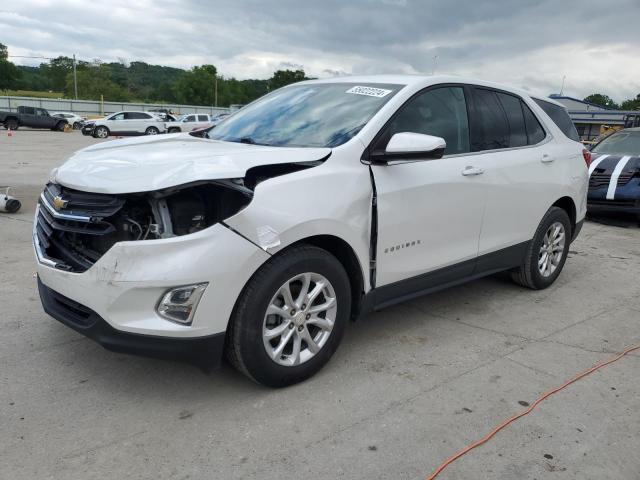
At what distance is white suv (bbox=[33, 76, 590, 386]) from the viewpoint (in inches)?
104

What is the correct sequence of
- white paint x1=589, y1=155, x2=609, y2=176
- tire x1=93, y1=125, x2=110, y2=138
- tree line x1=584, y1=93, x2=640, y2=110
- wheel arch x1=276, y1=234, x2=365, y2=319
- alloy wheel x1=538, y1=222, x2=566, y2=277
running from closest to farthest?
wheel arch x1=276, y1=234, x2=365, y2=319, alloy wheel x1=538, y1=222, x2=566, y2=277, white paint x1=589, y1=155, x2=609, y2=176, tire x1=93, y1=125, x2=110, y2=138, tree line x1=584, y1=93, x2=640, y2=110

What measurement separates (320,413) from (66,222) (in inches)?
66.3

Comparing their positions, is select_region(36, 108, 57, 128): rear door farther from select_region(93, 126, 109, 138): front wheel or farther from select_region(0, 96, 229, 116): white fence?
select_region(0, 96, 229, 116): white fence

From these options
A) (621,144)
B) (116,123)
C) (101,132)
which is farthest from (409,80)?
(116,123)

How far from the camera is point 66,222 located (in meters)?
2.93

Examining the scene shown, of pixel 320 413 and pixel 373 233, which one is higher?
pixel 373 233

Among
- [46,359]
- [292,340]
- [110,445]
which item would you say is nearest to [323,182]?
[292,340]

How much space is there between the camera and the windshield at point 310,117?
3465 mm

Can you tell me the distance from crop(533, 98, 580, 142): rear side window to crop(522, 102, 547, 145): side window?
0.25m

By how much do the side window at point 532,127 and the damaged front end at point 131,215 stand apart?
2929 millimetres

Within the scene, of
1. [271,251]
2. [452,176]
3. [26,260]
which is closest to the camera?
[271,251]

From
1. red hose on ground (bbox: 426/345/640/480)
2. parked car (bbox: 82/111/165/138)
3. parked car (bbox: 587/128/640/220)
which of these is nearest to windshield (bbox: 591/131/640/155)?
parked car (bbox: 587/128/640/220)

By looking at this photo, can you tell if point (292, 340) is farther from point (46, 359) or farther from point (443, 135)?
point (443, 135)

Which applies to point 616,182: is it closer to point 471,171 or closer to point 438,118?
Answer: point 471,171
